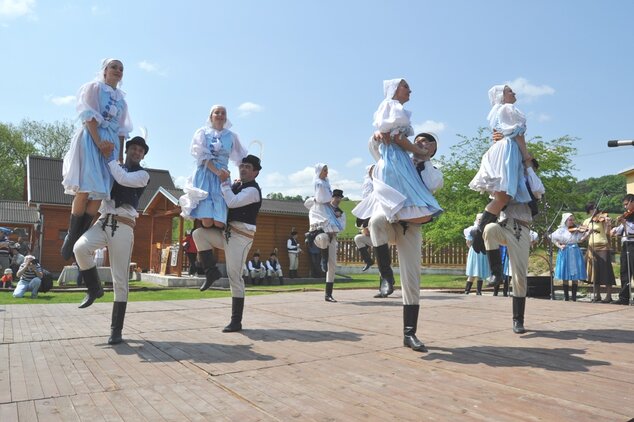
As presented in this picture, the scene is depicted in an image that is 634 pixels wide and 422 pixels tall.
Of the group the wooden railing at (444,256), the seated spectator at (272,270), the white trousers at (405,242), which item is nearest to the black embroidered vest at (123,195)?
the white trousers at (405,242)

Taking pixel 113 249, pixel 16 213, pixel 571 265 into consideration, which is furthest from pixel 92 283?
pixel 16 213

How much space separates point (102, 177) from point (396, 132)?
2.54 meters

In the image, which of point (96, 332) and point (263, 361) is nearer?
point (263, 361)

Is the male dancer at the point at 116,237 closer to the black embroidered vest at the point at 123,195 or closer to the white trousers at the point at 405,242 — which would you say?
the black embroidered vest at the point at 123,195

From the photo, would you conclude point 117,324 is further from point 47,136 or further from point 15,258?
point 47,136

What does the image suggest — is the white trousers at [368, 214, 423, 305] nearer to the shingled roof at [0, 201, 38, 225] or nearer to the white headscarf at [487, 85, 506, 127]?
the white headscarf at [487, 85, 506, 127]

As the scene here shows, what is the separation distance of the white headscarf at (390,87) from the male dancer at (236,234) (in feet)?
5.25

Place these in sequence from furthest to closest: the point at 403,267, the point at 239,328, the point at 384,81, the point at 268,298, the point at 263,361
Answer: the point at 268,298 < the point at 239,328 < the point at 384,81 < the point at 403,267 < the point at 263,361

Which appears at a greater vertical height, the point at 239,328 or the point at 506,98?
the point at 506,98

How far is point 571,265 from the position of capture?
10289 mm

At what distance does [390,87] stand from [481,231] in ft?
5.64

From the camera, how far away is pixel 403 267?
4113 millimetres

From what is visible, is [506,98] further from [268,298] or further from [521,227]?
[268,298]

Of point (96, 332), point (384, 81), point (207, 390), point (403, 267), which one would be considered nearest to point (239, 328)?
point (96, 332)
